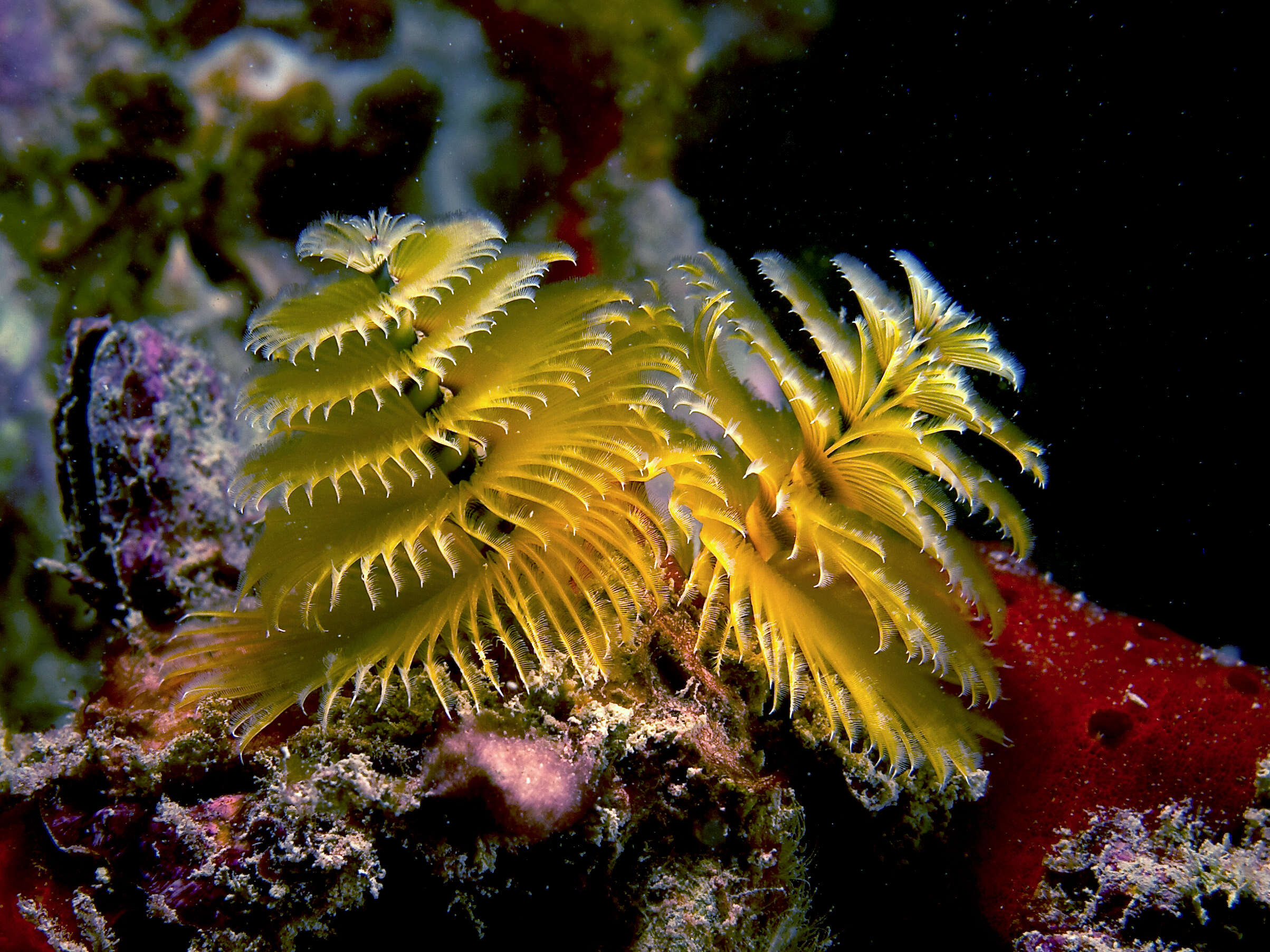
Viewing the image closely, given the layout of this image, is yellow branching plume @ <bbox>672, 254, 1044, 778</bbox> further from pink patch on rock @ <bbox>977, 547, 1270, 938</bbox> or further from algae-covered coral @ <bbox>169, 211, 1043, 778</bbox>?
pink patch on rock @ <bbox>977, 547, 1270, 938</bbox>

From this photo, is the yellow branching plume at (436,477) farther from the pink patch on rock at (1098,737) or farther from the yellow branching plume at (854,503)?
the pink patch on rock at (1098,737)

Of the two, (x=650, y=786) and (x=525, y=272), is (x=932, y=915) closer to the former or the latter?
(x=650, y=786)

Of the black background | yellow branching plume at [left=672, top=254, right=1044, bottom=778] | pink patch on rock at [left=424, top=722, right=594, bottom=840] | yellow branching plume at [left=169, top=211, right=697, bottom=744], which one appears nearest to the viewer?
pink patch on rock at [left=424, top=722, right=594, bottom=840]

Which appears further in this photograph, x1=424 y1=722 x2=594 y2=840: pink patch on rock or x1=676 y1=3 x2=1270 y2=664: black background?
x1=676 y1=3 x2=1270 y2=664: black background

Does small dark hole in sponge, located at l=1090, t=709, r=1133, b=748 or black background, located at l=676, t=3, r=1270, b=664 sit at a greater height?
black background, located at l=676, t=3, r=1270, b=664

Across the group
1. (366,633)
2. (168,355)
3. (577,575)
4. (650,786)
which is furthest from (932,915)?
(168,355)

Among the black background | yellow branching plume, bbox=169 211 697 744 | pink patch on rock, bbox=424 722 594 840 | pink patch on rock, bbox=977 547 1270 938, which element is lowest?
pink patch on rock, bbox=424 722 594 840

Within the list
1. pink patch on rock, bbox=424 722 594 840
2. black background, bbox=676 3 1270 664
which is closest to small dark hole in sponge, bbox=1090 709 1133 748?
black background, bbox=676 3 1270 664
